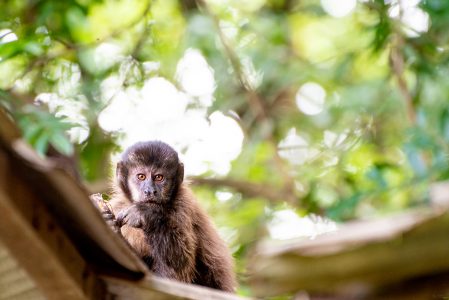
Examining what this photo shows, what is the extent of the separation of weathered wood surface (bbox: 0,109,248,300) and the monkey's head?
2851 millimetres

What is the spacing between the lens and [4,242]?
297 cm

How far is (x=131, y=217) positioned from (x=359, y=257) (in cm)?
363

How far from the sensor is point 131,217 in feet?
19.1

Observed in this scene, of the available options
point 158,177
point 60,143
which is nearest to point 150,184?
point 158,177

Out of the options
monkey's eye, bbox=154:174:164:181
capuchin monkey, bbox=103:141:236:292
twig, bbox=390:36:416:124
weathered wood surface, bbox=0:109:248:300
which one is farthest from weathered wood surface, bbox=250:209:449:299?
twig, bbox=390:36:416:124

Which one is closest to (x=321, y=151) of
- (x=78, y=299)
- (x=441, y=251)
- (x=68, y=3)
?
(x=68, y=3)

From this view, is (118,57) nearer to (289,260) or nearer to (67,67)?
(67,67)

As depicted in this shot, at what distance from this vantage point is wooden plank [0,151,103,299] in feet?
9.23

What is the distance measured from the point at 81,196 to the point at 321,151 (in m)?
7.21

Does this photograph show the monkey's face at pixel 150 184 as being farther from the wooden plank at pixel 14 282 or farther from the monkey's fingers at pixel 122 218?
the wooden plank at pixel 14 282

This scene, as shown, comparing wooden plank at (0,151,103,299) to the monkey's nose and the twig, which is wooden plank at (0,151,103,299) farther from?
the twig

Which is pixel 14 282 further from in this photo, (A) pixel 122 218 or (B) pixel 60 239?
(A) pixel 122 218

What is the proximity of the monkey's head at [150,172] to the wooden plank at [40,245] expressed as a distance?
2951 millimetres

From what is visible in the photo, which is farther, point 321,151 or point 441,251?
point 321,151
